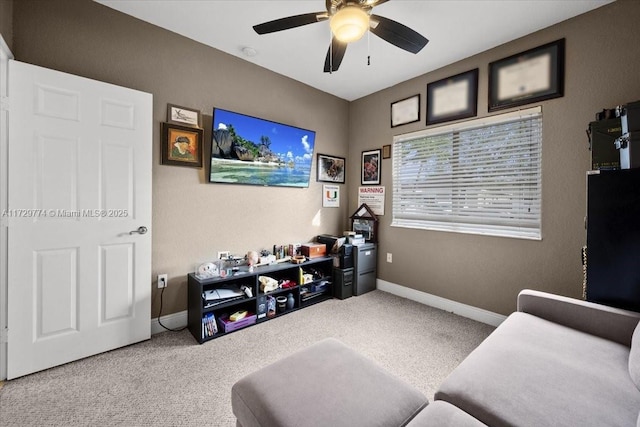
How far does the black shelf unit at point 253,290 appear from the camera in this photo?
2240mm

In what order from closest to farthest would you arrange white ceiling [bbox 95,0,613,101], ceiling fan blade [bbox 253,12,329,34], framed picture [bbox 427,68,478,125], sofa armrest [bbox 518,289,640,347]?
sofa armrest [bbox 518,289,640,347] < ceiling fan blade [bbox 253,12,329,34] < white ceiling [bbox 95,0,613,101] < framed picture [bbox 427,68,478,125]

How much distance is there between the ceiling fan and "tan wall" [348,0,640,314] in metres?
1.34

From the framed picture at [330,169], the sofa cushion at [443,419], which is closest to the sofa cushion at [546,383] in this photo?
the sofa cushion at [443,419]

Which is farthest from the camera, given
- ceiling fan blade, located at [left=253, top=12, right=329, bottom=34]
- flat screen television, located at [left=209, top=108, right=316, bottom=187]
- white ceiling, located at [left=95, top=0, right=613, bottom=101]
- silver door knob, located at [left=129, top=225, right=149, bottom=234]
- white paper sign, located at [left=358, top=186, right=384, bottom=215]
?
white paper sign, located at [left=358, top=186, right=384, bottom=215]

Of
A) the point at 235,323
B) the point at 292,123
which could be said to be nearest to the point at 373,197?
the point at 292,123

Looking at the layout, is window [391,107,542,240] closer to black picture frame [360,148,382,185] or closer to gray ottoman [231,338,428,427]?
black picture frame [360,148,382,185]

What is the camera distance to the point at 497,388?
40.6 inches

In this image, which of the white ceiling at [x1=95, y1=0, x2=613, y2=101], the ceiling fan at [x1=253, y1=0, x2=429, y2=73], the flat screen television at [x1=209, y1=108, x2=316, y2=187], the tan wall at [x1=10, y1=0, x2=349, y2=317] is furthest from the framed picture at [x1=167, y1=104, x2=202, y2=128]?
the ceiling fan at [x1=253, y1=0, x2=429, y2=73]

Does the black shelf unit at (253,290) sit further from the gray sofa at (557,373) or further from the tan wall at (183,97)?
the gray sofa at (557,373)

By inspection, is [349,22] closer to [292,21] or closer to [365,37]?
[292,21]

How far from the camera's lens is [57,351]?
1820mm

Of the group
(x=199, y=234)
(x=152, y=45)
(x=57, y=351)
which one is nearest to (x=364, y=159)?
(x=199, y=234)

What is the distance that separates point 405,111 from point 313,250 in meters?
2.06

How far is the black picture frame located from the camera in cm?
352
